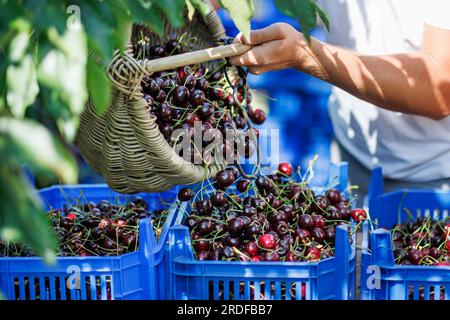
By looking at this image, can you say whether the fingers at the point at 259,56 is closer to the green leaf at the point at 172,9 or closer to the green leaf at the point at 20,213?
the green leaf at the point at 172,9

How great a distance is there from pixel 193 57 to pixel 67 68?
0.79 meters

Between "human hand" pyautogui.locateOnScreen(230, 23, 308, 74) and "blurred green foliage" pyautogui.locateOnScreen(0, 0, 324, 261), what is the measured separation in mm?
773

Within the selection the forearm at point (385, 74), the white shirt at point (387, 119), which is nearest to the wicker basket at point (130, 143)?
the forearm at point (385, 74)

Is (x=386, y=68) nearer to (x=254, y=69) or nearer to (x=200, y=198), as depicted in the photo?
(x=254, y=69)

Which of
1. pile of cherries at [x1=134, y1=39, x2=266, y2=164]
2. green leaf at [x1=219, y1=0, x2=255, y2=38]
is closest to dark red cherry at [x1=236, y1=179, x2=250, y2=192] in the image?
pile of cherries at [x1=134, y1=39, x2=266, y2=164]

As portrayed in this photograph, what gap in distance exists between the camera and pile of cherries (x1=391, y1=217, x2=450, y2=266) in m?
1.81

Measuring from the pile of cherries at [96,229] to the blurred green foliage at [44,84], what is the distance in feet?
2.82

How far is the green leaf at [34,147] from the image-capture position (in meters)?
0.72

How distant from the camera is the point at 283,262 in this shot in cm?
158

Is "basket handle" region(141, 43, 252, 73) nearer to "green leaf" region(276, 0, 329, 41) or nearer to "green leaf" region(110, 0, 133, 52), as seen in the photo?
"green leaf" region(276, 0, 329, 41)


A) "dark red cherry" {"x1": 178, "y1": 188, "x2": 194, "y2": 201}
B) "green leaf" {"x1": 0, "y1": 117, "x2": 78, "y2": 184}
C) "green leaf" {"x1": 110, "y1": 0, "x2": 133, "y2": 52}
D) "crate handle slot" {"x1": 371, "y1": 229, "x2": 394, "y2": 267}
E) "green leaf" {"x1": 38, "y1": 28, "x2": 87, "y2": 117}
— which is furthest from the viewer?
"dark red cherry" {"x1": 178, "y1": 188, "x2": 194, "y2": 201}
